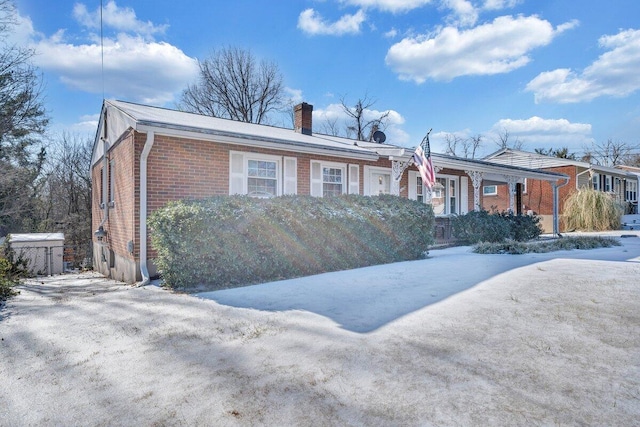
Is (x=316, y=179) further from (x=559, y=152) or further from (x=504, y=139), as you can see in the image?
(x=559, y=152)

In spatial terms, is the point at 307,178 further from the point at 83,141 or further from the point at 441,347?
the point at 83,141

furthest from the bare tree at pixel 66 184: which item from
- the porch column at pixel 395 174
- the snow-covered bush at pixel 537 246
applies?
the snow-covered bush at pixel 537 246

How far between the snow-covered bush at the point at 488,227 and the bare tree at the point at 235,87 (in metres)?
21.5

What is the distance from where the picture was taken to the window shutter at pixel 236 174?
28.8ft

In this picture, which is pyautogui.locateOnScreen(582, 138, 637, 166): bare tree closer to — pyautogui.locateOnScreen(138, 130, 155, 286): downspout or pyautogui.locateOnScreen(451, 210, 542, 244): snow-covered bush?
pyautogui.locateOnScreen(451, 210, 542, 244): snow-covered bush

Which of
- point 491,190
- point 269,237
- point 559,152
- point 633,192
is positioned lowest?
point 269,237

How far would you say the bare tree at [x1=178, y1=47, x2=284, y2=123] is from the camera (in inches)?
1151

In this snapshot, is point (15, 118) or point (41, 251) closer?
point (41, 251)

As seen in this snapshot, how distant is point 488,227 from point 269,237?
27.2 feet

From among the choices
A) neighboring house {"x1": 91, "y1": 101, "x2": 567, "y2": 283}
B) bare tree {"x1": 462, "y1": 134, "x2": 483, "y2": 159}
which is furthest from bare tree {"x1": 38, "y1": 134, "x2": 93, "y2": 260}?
bare tree {"x1": 462, "y1": 134, "x2": 483, "y2": 159}

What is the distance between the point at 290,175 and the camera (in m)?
9.86

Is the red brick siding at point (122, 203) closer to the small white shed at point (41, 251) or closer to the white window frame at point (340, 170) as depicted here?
the small white shed at point (41, 251)

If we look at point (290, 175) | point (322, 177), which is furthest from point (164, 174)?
point (322, 177)

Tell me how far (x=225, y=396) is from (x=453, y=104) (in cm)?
2246
